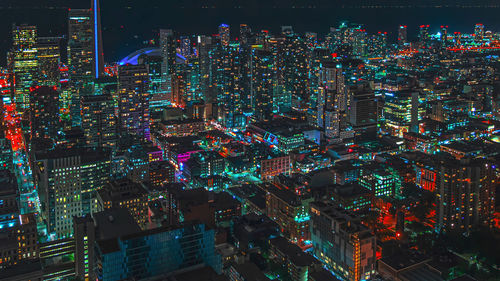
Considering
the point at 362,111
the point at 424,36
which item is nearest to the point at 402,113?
the point at 362,111

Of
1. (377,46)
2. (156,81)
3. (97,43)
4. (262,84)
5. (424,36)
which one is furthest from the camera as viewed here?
(424,36)

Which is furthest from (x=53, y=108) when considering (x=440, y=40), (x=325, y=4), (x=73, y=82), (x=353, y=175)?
(x=325, y=4)

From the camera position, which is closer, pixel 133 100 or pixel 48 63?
pixel 133 100

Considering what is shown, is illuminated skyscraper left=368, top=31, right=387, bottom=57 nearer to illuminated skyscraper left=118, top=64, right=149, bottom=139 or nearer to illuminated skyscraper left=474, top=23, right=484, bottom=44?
illuminated skyscraper left=474, top=23, right=484, bottom=44

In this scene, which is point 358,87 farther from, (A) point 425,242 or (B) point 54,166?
(B) point 54,166

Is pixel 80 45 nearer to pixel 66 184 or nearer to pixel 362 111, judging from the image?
pixel 66 184

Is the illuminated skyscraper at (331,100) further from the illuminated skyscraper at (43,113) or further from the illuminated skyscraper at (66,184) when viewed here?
the illuminated skyscraper at (43,113)
